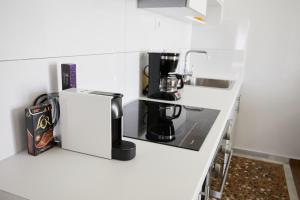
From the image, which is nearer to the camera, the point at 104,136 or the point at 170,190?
the point at 170,190

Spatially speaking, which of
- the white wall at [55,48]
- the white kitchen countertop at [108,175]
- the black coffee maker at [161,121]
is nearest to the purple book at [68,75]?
the white wall at [55,48]

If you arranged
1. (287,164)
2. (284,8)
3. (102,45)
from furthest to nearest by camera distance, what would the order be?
(287,164) → (284,8) → (102,45)

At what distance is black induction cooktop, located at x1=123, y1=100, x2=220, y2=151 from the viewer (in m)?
1.04

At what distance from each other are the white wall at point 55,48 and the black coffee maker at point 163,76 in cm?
16

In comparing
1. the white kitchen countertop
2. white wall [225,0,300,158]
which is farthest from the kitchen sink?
the white kitchen countertop

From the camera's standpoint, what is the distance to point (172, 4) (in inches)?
56.5

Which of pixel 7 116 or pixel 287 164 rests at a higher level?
pixel 7 116

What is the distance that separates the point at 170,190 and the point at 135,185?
97 millimetres

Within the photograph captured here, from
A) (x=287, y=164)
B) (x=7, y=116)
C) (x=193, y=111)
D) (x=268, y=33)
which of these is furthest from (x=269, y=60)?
(x=7, y=116)

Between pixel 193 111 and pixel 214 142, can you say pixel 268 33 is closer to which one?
pixel 193 111

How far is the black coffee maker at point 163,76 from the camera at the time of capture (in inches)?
63.8

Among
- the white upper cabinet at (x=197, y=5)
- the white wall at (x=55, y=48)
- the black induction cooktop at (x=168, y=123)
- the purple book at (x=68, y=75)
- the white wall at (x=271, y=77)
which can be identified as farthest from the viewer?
the white wall at (x=271, y=77)

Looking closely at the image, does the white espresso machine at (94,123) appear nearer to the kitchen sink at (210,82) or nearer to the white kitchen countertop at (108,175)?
the white kitchen countertop at (108,175)

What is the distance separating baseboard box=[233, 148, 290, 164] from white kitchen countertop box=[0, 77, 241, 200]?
7.18 feet
